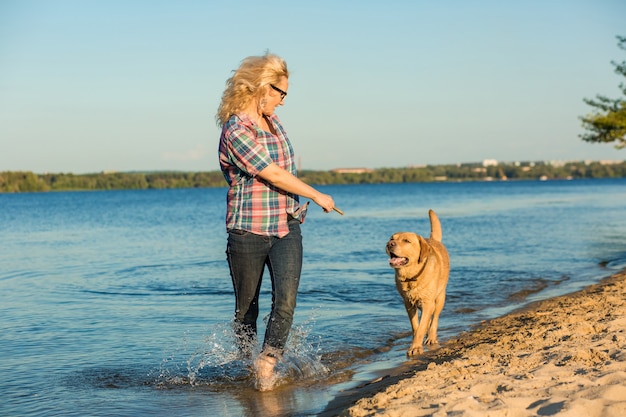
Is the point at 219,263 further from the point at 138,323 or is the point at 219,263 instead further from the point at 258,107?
the point at 258,107

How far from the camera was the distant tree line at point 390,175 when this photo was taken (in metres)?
127

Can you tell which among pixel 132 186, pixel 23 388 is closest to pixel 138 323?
pixel 23 388

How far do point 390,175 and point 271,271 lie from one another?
134840mm

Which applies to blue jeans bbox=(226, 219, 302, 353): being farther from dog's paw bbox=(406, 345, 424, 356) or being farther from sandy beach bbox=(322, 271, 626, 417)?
dog's paw bbox=(406, 345, 424, 356)

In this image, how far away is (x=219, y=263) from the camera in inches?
651

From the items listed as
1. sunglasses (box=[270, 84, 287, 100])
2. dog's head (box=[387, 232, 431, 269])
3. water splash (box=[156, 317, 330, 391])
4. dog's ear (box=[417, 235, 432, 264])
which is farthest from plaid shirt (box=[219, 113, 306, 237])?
dog's ear (box=[417, 235, 432, 264])

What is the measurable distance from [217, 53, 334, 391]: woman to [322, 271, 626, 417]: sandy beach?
1.04 m

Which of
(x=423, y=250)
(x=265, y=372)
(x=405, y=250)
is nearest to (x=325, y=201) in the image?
(x=265, y=372)

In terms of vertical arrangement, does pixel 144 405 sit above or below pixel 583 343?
below

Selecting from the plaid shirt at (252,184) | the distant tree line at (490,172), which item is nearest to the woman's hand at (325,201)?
the plaid shirt at (252,184)

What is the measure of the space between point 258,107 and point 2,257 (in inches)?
623

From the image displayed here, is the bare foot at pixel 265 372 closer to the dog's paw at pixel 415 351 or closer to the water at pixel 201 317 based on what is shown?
the water at pixel 201 317

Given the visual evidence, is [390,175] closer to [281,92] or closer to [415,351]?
[415,351]

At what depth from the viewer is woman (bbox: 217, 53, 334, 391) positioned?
15.6 ft
